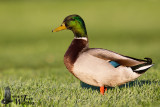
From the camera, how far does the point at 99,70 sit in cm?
518

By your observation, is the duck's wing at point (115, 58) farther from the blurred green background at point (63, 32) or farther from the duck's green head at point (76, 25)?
the blurred green background at point (63, 32)

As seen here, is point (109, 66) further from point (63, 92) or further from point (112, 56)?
point (63, 92)

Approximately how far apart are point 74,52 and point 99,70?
1.96ft

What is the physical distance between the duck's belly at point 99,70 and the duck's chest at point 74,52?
0.12 m

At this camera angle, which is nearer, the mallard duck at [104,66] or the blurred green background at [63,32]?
the mallard duck at [104,66]

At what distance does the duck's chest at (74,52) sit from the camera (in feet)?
17.6

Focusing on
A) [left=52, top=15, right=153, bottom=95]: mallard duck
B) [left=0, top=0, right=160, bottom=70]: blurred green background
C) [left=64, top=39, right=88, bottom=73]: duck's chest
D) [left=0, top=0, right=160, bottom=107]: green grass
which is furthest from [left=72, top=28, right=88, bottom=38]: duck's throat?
[left=0, top=0, right=160, bottom=70]: blurred green background

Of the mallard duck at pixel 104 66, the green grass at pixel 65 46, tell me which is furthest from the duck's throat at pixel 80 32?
the green grass at pixel 65 46

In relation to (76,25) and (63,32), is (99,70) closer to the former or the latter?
(76,25)

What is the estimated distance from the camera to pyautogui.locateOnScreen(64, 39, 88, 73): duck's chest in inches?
212

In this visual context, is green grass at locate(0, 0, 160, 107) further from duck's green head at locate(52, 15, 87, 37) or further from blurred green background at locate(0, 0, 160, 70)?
duck's green head at locate(52, 15, 87, 37)

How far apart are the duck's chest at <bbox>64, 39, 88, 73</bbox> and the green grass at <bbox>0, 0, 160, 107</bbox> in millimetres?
530

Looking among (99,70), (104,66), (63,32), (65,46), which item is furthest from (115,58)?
(63,32)

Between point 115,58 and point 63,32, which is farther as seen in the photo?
point 63,32
